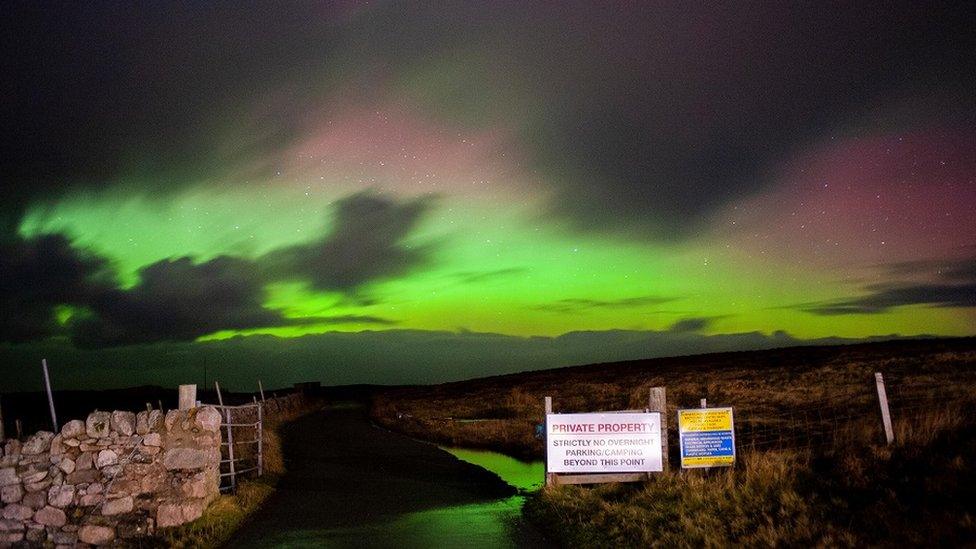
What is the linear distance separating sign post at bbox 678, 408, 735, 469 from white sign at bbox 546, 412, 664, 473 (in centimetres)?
78

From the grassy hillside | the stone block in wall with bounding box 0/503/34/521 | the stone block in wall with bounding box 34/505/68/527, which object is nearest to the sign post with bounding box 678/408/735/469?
the grassy hillside

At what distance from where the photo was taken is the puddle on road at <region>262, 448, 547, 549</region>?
35.8 ft

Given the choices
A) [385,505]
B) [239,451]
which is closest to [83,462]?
[385,505]

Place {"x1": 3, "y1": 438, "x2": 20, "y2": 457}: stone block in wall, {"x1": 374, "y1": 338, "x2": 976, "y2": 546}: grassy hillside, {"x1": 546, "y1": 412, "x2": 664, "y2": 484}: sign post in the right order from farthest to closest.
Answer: {"x1": 546, "y1": 412, "x2": 664, "y2": 484}: sign post → {"x1": 3, "y1": 438, "x2": 20, "y2": 457}: stone block in wall → {"x1": 374, "y1": 338, "x2": 976, "y2": 546}: grassy hillside

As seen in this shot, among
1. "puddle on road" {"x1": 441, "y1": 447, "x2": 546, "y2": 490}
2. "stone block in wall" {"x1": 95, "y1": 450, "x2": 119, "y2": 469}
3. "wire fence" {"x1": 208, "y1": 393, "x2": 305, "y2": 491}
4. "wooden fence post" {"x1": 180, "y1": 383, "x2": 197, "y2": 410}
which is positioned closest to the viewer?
"stone block in wall" {"x1": 95, "y1": 450, "x2": 119, "y2": 469}

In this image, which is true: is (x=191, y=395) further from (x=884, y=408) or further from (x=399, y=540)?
(x=884, y=408)

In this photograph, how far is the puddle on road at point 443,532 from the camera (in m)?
10.9

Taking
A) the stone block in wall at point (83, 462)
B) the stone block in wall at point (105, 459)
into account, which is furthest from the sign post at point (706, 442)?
the stone block in wall at point (83, 462)

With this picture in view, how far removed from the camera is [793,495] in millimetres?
9812

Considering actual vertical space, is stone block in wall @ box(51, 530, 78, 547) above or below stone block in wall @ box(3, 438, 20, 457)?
below

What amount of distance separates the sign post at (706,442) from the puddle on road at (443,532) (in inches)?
136

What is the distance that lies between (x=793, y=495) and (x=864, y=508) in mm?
1107

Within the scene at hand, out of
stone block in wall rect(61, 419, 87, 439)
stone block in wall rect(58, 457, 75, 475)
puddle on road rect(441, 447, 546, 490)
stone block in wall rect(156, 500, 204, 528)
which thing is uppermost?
stone block in wall rect(61, 419, 87, 439)

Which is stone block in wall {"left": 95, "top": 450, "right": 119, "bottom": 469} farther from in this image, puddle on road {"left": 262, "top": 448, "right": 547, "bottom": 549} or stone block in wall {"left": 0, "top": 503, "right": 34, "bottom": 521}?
puddle on road {"left": 262, "top": 448, "right": 547, "bottom": 549}
